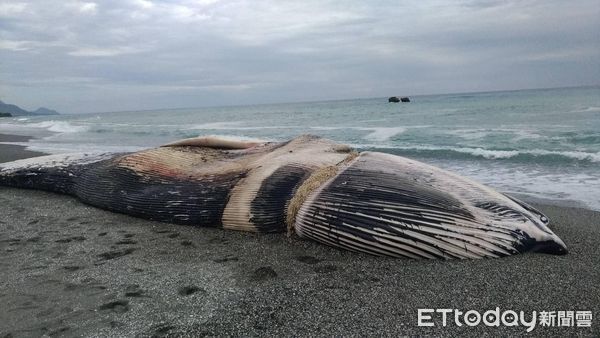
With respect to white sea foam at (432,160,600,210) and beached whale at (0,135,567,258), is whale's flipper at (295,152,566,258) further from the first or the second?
white sea foam at (432,160,600,210)

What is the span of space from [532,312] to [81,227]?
4.68 metres

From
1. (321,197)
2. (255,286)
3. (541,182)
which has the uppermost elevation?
(321,197)

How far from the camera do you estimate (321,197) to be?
14.2 ft

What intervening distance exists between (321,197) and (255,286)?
1.09m

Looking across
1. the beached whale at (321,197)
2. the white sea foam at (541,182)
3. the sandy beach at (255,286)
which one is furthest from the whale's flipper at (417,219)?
the white sea foam at (541,182)

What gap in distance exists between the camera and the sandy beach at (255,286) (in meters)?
3.03

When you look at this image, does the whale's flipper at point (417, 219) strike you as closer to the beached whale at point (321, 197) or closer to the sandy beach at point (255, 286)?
the beached whale at point (321, 197)

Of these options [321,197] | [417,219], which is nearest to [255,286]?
[321,197]

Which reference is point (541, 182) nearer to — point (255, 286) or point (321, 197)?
point (321, 197)

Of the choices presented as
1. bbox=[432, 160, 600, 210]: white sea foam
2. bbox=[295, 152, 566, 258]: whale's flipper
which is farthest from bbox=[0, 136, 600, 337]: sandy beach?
bbox=[432, 160, 600, 210]: white sea foam

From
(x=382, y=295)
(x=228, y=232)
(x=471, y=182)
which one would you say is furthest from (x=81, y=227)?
(x=471, y=182)

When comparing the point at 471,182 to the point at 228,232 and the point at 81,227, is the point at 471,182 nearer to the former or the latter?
the point at 228,232

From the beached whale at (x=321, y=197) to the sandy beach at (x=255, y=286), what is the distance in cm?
16

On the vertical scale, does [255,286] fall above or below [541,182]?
above
